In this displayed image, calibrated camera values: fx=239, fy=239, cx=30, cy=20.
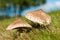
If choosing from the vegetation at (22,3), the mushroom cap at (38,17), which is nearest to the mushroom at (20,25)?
the mushroom cap at (38,17)

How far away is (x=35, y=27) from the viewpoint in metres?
8.91

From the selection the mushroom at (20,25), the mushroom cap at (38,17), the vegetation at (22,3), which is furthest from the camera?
the vegetation at (22,3)

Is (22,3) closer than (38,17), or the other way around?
(38,17)

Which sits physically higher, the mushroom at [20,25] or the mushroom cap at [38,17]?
the mushroom cap at [38,17]

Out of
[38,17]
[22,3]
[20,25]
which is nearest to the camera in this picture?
[20,25]

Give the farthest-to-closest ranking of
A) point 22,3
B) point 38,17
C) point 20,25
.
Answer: point 22,3, point 38,17, point 20,25

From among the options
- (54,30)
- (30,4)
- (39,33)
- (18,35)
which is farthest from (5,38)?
(30,4)

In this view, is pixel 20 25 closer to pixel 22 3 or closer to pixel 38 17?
pixel 38 17

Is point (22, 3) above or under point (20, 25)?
under

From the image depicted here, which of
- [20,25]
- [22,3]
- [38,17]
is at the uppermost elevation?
[38,17]

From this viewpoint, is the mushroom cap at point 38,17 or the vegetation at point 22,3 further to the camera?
the vegetation at point 22,3

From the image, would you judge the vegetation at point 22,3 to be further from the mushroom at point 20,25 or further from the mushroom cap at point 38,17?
A: the mushroom at point 20,25

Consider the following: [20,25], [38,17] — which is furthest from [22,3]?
[20,25]

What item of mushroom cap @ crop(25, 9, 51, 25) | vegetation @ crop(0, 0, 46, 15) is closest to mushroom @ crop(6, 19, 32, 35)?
mushroom cap @ crop(25, 9, 51, 25)
